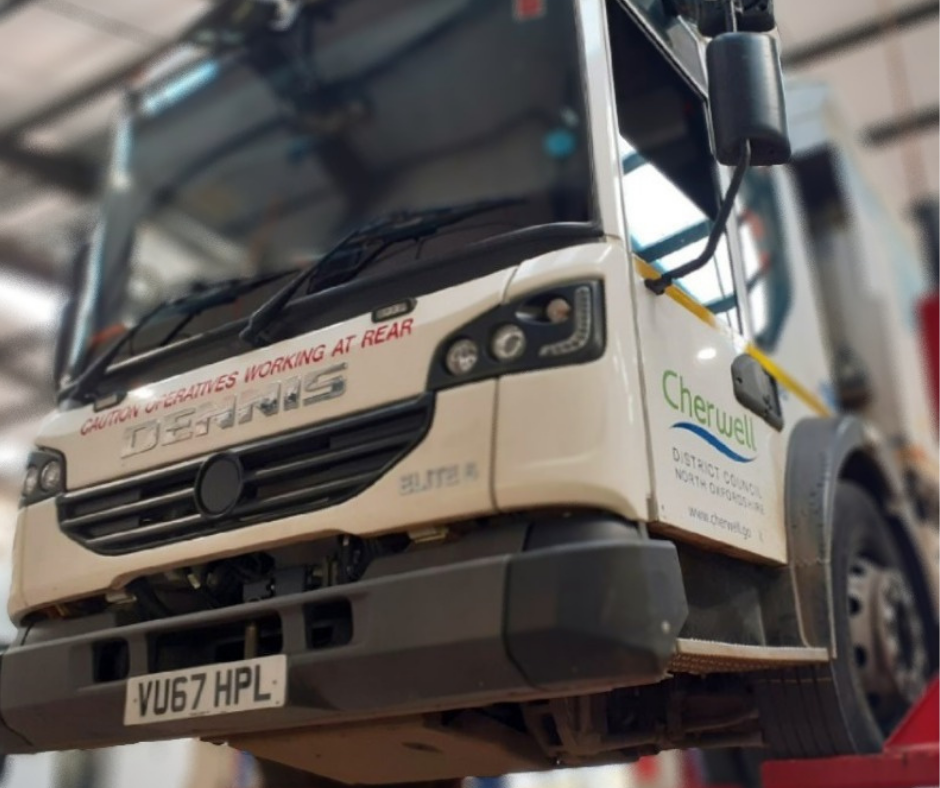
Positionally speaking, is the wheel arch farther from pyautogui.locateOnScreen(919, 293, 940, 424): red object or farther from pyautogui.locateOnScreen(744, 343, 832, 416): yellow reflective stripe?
pyautogui.locateOnScreen(919, 293, 940, 424): red object

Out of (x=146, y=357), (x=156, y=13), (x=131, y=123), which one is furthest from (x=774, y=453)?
(x=156, y=13)

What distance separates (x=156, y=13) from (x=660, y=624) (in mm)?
5902

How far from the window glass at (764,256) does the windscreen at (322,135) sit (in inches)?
22.0

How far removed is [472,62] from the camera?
3.85 metres

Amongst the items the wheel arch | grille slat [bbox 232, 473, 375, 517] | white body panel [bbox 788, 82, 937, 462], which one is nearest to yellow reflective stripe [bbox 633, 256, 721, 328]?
the wheel arch

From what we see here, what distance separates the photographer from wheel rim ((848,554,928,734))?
3.06m

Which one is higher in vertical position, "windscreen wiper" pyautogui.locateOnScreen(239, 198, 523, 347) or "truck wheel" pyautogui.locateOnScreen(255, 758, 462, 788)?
"windscreen wiper" pyautogui.locateOnScreen(239, 198, 523, 347)

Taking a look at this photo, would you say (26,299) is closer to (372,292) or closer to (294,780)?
(294,780)

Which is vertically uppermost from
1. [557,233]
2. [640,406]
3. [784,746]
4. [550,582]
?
[557,233]

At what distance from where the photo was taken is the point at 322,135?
3885 millimetres

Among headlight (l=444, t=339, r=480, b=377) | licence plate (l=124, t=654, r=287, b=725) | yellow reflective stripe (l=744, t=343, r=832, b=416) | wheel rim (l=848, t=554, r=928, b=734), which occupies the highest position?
yellow reflective stripe (l=744, t=343, r=832, b=416)

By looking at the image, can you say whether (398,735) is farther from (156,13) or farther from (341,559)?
(156,13)

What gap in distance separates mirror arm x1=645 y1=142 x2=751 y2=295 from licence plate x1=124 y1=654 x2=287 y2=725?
3.65ft

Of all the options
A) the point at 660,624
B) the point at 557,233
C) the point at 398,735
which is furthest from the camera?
the point at 398,735
